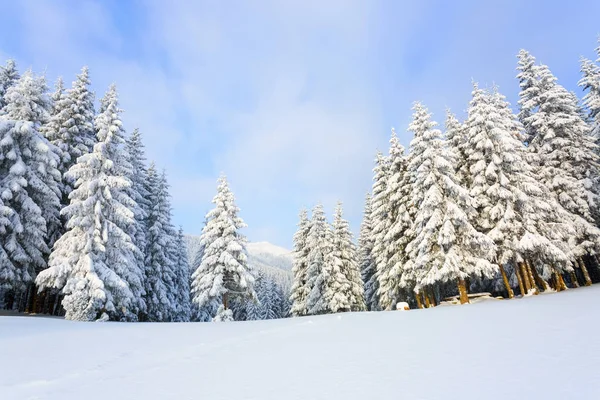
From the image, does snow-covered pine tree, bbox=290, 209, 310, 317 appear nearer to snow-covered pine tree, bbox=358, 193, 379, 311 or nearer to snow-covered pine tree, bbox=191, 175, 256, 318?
snow-covered pine tree, bbox=358, 193, 379, 311

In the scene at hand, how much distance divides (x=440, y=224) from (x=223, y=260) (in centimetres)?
1543

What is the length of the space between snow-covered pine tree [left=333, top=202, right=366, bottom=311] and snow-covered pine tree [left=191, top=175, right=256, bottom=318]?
9.90 meters

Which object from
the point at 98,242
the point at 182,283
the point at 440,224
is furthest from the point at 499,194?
the point at 182,283

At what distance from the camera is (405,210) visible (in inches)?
1077

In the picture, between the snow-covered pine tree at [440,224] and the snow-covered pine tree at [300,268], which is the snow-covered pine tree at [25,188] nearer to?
the snow-covered pine tree at [300,268]

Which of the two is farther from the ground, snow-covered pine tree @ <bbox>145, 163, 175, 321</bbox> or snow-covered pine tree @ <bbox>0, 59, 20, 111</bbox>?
snow-covered pine tree @ <bbox>0, 59, 20, 111</bbox>

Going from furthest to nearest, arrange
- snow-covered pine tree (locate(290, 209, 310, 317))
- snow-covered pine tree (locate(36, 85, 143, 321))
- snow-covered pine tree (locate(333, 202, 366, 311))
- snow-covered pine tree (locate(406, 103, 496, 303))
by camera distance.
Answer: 1. snow-covered pine tree (locate(290, 209, 310, 317))
2. snow-covered pine tree (locate(333, 202, 366, 311))
3. snow-covered pine tree (locate(406, 103, 496, 303))
4. snow-covered pine tree (locate(36, 85, 143, 321))

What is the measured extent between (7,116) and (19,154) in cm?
314

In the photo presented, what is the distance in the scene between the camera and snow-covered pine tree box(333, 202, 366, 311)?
34.1m

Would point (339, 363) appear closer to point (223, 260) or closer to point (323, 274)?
point (223, 260)

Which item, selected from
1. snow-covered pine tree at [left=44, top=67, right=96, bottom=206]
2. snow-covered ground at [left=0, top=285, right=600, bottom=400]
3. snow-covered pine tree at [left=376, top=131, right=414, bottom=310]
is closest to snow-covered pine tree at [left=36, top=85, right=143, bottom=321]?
snow-covered pine tree at [left=44, top=67, right=96, bottom=206]

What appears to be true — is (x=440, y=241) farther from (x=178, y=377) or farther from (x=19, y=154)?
(x=19, y=154)

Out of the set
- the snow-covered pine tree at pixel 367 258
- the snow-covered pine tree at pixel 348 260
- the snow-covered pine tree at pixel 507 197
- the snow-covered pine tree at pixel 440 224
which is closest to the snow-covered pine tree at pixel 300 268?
the snow-covered pine tree at pixel 348 260

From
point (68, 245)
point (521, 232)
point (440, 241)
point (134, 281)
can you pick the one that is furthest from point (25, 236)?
point (521, 232)
